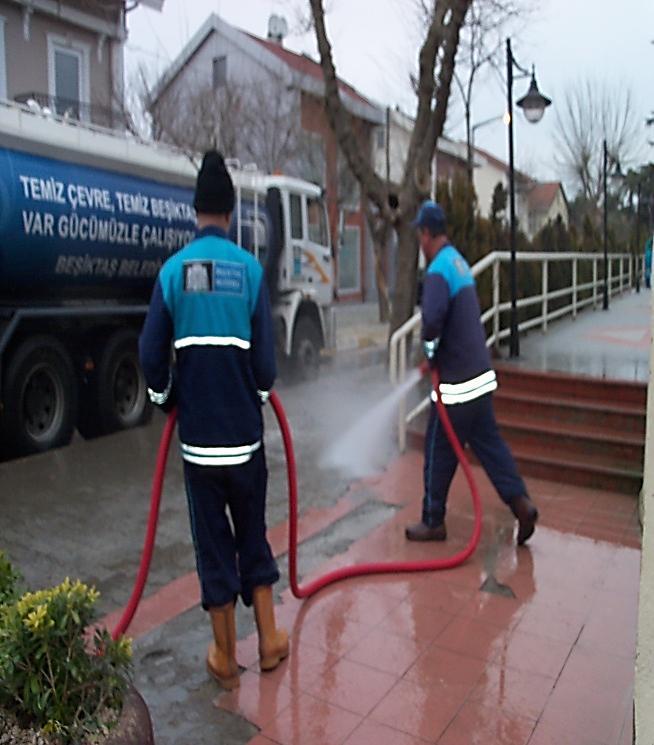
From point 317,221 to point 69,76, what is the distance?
25.0 ft

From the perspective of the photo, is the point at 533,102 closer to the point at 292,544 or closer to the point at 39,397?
the point at 39,397

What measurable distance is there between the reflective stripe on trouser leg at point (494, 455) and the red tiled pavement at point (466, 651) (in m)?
0.38

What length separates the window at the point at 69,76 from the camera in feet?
51.6

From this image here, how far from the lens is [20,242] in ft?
22.6

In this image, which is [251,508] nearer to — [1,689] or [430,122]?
[1,689]

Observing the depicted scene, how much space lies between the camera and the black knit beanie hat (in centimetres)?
335

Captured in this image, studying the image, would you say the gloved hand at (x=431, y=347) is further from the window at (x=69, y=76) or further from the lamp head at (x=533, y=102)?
the window at (x=69, y=76)

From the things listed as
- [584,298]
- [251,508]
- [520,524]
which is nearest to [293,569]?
[251,508]

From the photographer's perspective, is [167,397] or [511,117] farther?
[511,117]

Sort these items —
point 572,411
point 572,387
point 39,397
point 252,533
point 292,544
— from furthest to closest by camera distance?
point 39,397 → point 572,387 → point 572,411 → point 292,544 → point 252,533

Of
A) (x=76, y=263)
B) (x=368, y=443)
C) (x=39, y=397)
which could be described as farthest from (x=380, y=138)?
(x=39, y=397)

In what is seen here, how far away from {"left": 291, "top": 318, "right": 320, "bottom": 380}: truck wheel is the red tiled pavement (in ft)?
22.0

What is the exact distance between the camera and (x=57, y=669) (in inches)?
86.2

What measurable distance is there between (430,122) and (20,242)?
6331 millimetres
